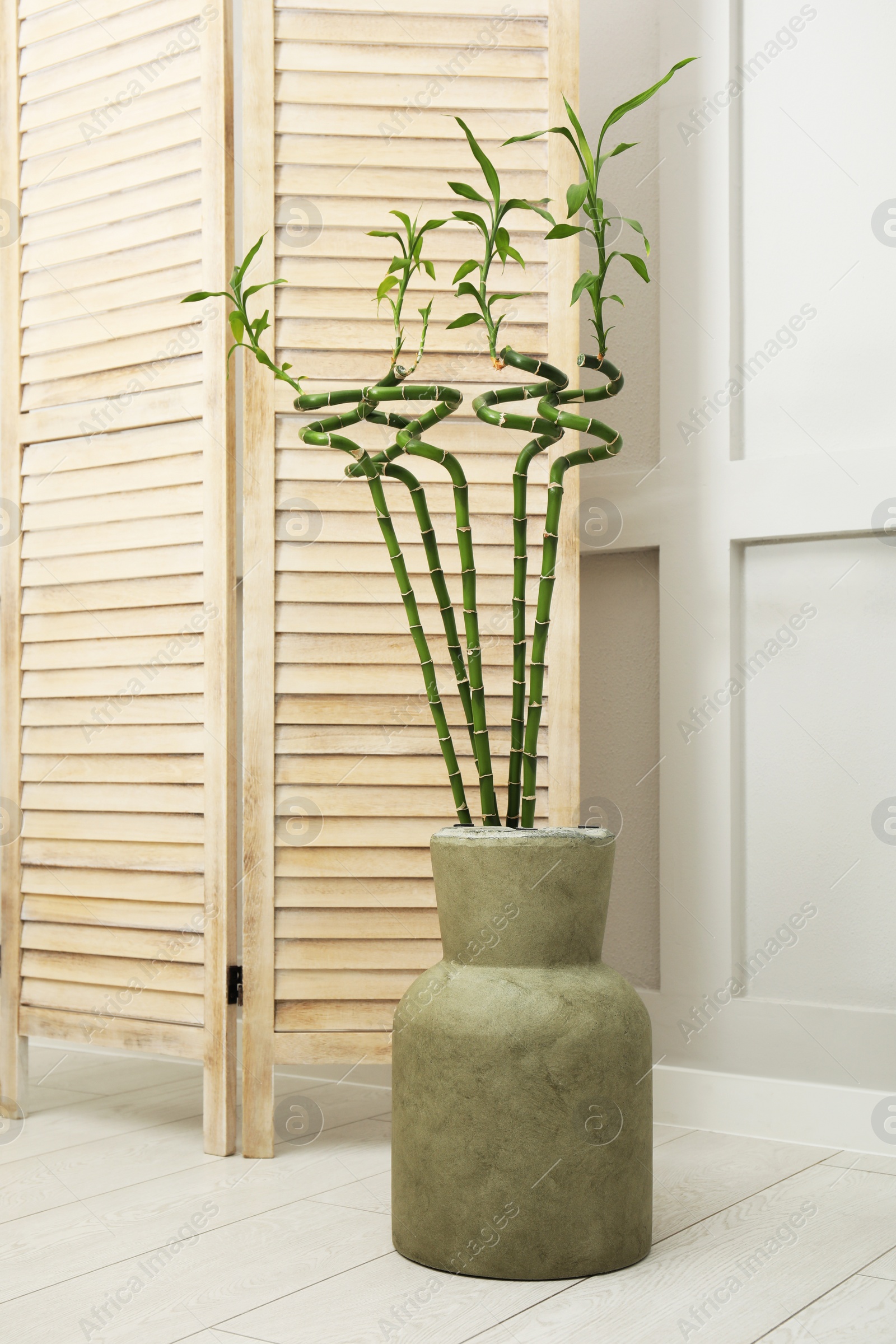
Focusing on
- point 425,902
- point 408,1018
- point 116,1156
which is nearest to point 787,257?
point 425,902

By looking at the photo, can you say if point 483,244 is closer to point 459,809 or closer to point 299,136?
point 299,136

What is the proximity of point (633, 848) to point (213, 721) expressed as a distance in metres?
0.65

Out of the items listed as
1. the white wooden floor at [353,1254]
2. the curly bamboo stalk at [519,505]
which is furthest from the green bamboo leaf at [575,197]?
the white wooden floor at [353,1254]

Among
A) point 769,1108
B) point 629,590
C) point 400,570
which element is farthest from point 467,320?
point 769,1108

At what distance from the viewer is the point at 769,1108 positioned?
5.68ft

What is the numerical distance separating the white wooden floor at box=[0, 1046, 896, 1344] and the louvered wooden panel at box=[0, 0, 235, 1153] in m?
0.16

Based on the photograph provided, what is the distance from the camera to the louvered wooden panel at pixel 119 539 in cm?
171

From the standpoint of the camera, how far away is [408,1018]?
1294 millimetres

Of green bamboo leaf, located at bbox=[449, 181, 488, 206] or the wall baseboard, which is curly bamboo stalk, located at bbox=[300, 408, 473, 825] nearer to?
green bamboo leaf, located at bbox=[449, 181, 488, 206]

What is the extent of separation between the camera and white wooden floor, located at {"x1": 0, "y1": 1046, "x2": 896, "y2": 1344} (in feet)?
3.69

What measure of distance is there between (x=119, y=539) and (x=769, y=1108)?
1.20 meters

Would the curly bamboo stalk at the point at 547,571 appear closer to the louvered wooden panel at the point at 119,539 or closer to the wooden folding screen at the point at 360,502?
the wooden folding screen at the point at 360,502

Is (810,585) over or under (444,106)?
under

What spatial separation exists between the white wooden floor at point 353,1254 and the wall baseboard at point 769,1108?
0.9 inches
